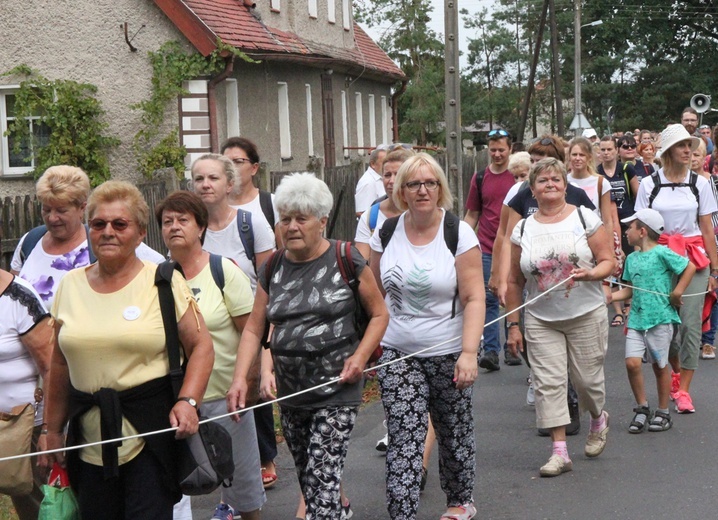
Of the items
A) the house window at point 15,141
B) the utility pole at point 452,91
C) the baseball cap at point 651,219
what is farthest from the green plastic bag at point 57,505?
the house window at point 15,141

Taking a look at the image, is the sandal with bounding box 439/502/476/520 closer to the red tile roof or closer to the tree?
the red tile roof

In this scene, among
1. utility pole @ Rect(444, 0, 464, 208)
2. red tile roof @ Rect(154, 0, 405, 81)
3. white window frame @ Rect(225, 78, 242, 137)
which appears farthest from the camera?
white window frame @ Rect(225, 78, 242, 137)

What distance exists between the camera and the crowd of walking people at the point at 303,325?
189 inches

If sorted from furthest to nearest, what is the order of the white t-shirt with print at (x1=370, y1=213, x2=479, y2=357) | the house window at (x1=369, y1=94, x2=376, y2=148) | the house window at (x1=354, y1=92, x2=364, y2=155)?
the house window at (x1=369, y1=94, x2=376, y2=148) < the house window at (x1=354, y1=92, x2=364, y2=155) < the white t-shirt with print at (x1=370, y1=213, x2=479, y2=357)

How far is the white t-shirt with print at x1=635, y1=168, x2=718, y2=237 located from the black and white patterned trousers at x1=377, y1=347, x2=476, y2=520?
431 centimetres

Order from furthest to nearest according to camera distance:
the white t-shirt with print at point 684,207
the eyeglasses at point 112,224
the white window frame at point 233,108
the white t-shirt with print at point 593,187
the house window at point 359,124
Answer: the house window at point 359,124 < the white window frame at point 233,108 < the white t-shirt with print at point 684,207 < the white t-shirt with print at point 593,187 < the eyeglasses at point 112,224

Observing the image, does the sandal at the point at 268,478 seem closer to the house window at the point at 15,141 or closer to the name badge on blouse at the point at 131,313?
the name badge on blouse at the point at 131,313

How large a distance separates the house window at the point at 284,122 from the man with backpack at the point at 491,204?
1851 cm

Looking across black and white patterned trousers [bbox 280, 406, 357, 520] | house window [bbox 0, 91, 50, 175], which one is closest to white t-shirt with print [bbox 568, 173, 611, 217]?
black and white patterned trousers [bbox 280, 406, 357, 520]

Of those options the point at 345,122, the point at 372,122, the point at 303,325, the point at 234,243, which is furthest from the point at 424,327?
the point at 372,122

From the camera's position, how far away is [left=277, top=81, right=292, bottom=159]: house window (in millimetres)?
29266

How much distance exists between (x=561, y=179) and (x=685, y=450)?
2.04m

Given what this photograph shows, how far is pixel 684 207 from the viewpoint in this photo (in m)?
9.96

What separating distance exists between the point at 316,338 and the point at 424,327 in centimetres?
79
